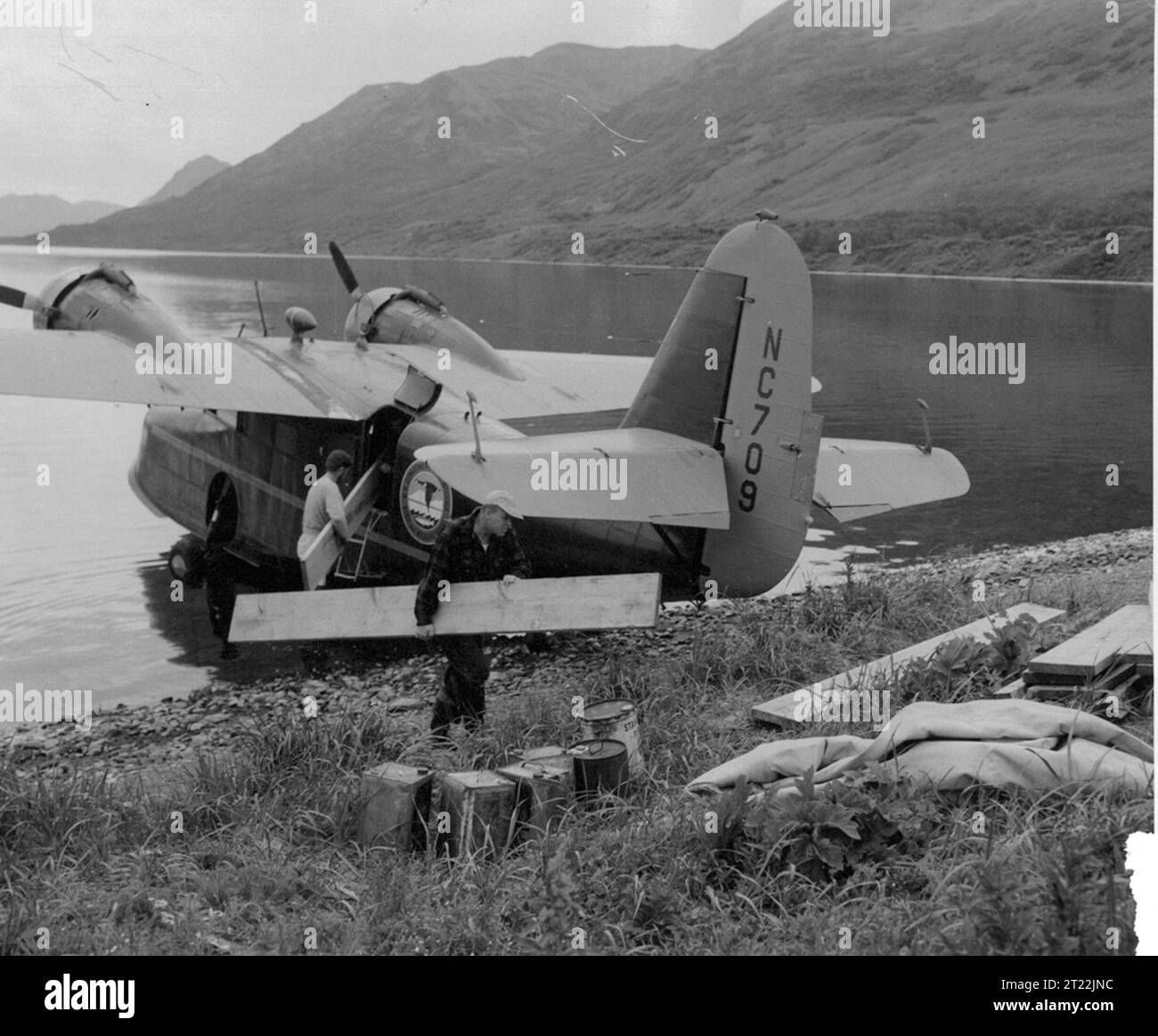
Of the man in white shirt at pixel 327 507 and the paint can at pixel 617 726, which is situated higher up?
the man in white shirt at pixel 327 507

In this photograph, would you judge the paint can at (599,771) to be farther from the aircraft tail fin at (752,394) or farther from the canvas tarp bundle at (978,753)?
the aircraft tail fin at (752,394)

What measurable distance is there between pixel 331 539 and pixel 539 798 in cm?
553

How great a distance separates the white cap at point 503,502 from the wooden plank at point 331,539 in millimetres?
2889

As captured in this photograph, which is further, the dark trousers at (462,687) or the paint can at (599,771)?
the dark trousers at (462,687)

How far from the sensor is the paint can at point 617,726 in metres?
7.38

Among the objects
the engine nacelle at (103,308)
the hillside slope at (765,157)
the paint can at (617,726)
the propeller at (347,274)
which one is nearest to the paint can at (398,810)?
the paint can at (617,726)

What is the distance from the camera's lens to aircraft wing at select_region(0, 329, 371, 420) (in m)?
11.9

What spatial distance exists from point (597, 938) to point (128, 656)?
948 cm

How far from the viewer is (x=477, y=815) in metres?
6.38

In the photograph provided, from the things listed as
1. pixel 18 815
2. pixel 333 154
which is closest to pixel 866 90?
pixel 333 154

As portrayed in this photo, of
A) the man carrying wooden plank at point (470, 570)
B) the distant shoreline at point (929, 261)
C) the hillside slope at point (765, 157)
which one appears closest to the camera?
the man carrying wooden plank at point (470, 570)

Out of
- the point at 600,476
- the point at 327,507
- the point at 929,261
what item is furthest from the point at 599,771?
the point at 929,261

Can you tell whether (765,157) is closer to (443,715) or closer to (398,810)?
(443,715)

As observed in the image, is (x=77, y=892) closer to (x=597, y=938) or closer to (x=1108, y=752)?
(x=597, y=938)
